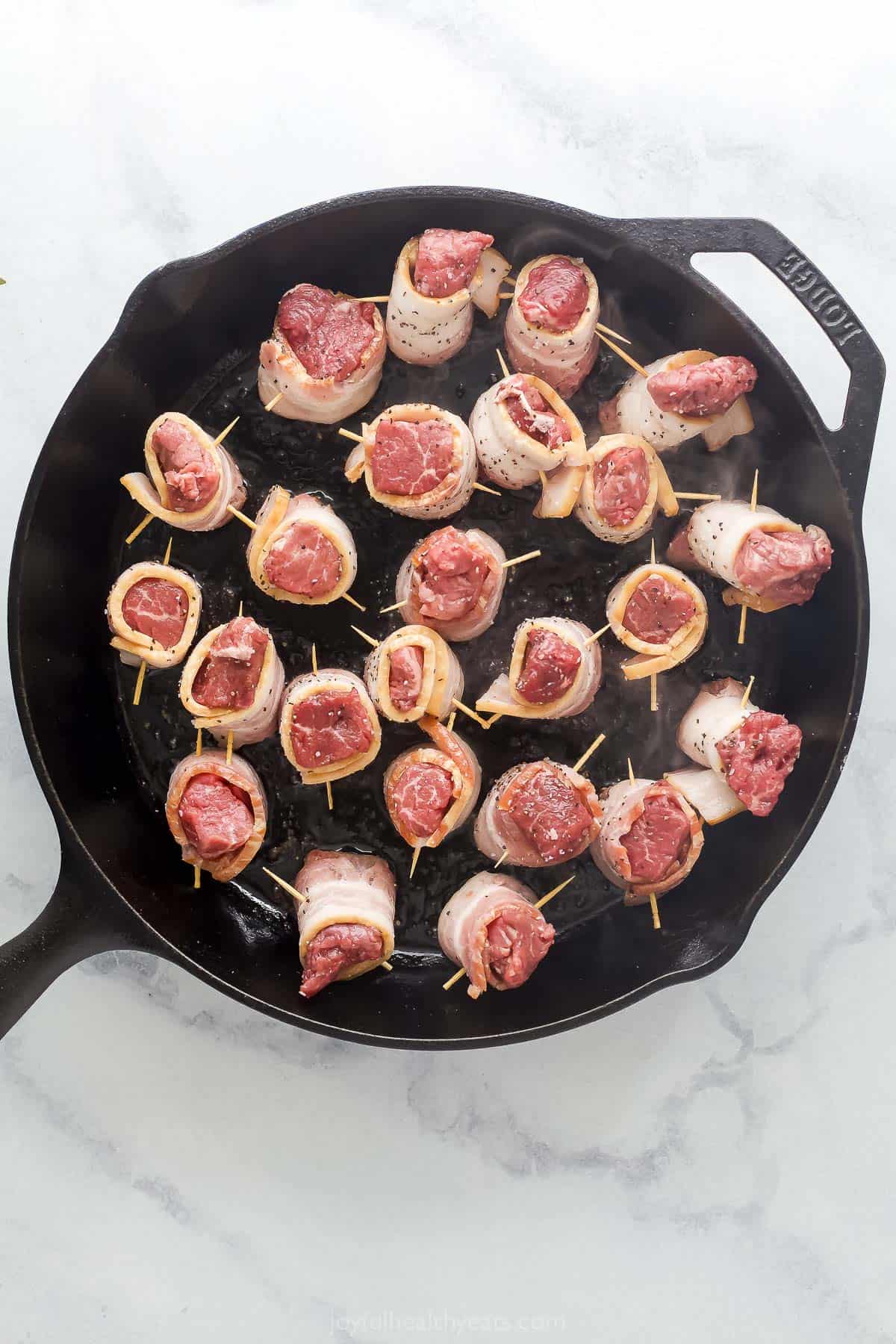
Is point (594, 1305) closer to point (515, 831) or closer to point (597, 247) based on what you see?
point (515, 831)

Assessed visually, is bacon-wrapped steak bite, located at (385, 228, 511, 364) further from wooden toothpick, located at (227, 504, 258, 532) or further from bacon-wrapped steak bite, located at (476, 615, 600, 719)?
bacon-wrapped steak bite, located at (476, 615, 600, 719)

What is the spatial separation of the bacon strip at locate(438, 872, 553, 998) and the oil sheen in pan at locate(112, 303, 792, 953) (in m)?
0.18

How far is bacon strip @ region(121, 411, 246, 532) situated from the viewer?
315 centimetres

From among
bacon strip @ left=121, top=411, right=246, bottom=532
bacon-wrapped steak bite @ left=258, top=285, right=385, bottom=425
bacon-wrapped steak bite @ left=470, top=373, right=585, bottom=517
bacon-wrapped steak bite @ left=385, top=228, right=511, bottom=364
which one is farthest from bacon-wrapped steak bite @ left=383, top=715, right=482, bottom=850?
bacon-wrapped steak bite @ left=385, top=228, right=511, bottom=364

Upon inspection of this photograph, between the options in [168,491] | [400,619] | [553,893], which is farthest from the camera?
[400,619]

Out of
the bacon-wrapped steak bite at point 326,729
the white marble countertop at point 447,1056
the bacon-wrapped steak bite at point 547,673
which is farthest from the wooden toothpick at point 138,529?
the bacon-wrapped steak bite at point 547,673

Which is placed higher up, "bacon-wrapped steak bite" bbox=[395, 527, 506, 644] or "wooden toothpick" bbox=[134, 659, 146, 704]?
"bacon-wrapped steak bite" bbox=[395, 527, 506, 644]

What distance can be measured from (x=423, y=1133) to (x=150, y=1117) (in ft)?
2.99

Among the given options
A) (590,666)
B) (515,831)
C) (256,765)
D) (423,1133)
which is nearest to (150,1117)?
(423,1133)

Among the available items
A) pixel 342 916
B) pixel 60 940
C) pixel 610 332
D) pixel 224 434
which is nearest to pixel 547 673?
pixel 342 916

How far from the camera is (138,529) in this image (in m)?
3.20

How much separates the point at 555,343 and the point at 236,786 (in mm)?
1706

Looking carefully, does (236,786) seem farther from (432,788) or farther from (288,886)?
(432,788)

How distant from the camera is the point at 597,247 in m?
3.07
